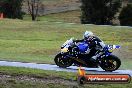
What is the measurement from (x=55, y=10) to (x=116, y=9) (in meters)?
33.1

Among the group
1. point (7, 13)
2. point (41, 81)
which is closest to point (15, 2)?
point (7, 13)

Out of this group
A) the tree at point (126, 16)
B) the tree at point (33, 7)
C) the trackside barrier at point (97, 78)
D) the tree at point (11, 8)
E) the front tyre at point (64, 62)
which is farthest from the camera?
the tree at point (33, 7)

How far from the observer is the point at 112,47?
1856 centimetres

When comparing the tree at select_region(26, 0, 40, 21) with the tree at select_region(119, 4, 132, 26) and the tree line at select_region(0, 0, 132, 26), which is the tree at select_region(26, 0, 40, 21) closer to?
the tree line at select_region(0, 0, 132, 26)

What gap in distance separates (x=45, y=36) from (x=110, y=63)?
884 inches

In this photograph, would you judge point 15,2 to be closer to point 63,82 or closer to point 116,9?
point 116,9

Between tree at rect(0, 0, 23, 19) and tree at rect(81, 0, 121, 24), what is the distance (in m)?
11.7

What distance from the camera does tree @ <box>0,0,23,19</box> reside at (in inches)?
2739

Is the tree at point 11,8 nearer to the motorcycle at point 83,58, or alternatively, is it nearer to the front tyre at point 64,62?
the front tyre at point 64,62

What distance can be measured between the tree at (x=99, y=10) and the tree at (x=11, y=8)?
11723mm

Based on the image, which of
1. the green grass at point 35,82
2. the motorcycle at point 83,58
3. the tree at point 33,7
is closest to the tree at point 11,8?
the tree at point 33,7

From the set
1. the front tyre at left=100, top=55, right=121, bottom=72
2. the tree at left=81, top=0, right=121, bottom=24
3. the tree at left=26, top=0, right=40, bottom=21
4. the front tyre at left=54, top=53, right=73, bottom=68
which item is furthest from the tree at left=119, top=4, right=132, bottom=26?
the front tyre at left=100, top=55, right=121, bottom=72

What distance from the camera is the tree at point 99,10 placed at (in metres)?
62.4

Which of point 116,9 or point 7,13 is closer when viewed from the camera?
point 116,9
